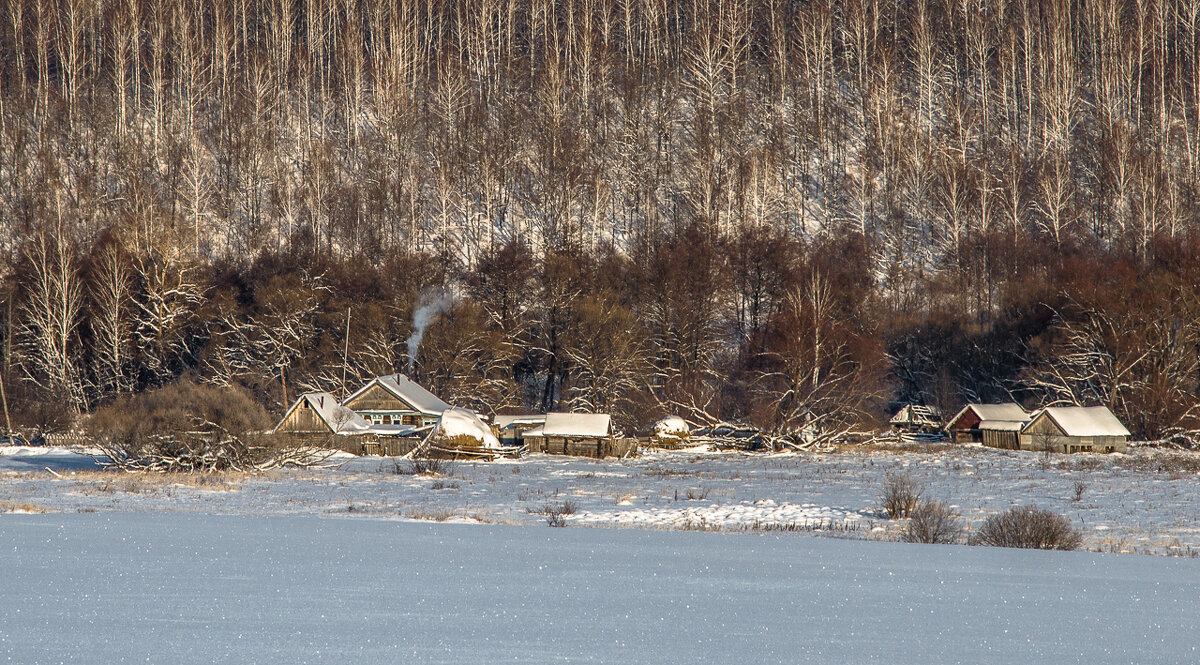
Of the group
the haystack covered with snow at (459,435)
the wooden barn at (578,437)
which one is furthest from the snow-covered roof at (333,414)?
the wooden barn at (578,437)

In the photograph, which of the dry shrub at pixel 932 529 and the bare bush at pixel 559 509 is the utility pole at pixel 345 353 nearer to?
the bare bush at pixel 559 509

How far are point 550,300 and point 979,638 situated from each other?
189ft

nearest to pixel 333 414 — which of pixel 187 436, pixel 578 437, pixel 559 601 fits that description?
pixel 578 437

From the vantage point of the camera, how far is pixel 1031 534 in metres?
15.8

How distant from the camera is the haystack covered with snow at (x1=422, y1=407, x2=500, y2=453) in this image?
43438mm

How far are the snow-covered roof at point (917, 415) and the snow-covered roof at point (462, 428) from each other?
1228 inches

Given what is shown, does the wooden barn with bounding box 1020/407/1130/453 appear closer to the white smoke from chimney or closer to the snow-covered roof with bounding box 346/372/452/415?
the snow-covered roof with bounding box 346/372/452/415

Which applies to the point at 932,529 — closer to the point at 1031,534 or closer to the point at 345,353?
the point at 1031,534

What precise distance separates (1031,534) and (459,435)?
3105cm

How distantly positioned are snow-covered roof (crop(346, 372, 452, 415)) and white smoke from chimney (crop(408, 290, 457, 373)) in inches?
251

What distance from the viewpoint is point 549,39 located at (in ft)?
344

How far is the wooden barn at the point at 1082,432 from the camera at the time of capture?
161 feet

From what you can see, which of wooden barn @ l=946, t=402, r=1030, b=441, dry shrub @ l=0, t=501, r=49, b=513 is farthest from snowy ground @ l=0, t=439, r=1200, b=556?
wooden barn @ l=946, t=402, r=1030, b=441

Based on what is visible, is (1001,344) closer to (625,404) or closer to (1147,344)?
(1147,344)
